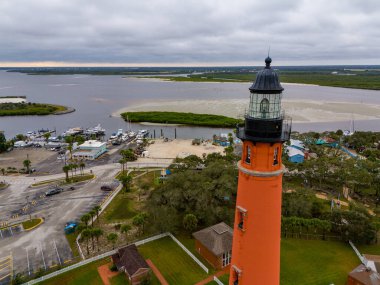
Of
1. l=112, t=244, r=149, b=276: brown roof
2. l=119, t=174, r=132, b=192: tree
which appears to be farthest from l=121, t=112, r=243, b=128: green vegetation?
l=112, t=244, r=149, b=276: brown roof

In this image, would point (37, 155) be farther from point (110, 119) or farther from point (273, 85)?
point (273, 85)

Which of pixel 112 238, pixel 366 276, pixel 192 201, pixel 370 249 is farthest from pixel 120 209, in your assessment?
pixel 370 249

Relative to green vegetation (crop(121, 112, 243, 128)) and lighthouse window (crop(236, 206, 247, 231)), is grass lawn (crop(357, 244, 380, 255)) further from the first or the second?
green vegetation (crop(121, 112, 243, 128))

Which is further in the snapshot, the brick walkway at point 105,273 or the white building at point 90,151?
the white building at point 90,151

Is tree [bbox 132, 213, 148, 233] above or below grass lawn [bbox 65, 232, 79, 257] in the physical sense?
above

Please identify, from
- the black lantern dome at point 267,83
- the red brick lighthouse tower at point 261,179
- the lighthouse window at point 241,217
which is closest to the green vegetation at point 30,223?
the red brick lighthouse tower at point 261,179

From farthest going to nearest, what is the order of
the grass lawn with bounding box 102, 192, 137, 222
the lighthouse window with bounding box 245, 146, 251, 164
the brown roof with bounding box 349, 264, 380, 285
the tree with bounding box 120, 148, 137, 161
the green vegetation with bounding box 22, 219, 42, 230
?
the tree with bounding box 120, 148, 137, 161, the grass lawn with bounding box 102, 192, 137, 222, the green vegetation with bounding box 22, 219, 42, 230, the brown roof with bounding box 349, 264, 380, 285, the lighthouse window with bounding box 245, 146, 251, 164

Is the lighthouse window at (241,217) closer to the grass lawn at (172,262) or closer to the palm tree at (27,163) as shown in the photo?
the grass lawn at (172,262)
